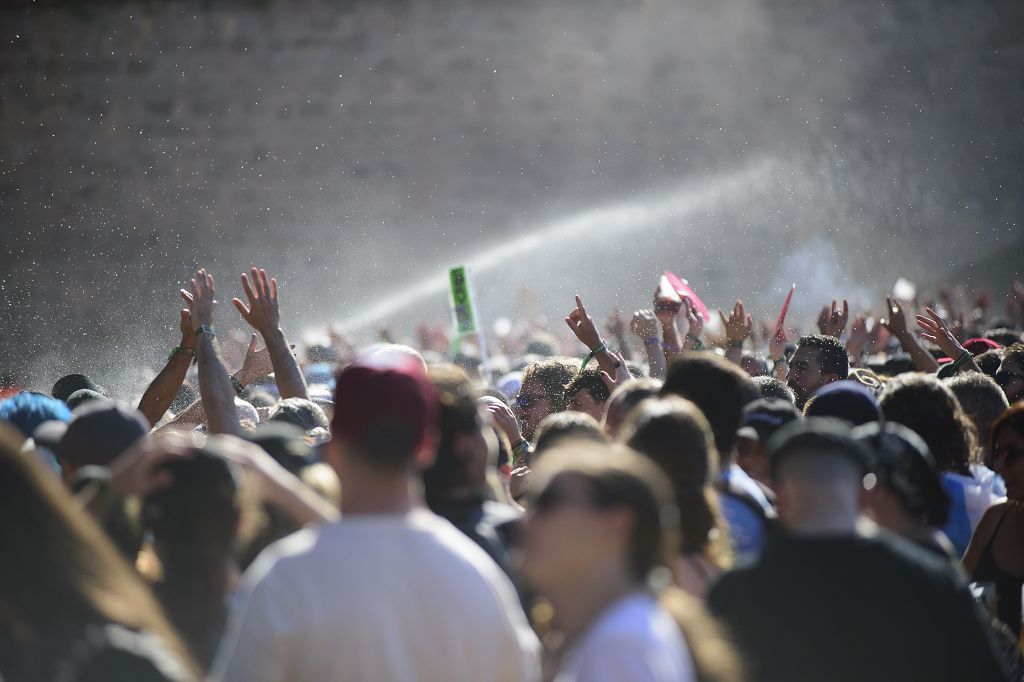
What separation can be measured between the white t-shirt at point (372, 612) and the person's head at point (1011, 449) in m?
1.94

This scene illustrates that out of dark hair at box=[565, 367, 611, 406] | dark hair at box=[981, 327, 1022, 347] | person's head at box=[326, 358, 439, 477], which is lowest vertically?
dark hair at box=[981, 327, 1022, 347]

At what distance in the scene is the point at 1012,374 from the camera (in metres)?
5.26

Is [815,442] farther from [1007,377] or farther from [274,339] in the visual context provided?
[1007,377]

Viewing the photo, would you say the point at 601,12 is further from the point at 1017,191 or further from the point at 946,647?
the point at 946,647

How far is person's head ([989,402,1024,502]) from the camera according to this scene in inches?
129

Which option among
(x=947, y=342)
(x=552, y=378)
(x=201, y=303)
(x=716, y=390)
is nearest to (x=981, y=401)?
(x=947, y=342)

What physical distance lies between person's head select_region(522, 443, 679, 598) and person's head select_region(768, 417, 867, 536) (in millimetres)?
432

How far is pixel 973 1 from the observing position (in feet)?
55.0

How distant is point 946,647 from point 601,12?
14796 millimetres

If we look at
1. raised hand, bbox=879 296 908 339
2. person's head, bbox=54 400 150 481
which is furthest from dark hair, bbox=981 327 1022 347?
person's head, bbox=54 400 150 481

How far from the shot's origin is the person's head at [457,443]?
2615 mm

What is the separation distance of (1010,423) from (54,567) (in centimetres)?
264

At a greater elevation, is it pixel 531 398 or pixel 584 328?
pixel 584 328

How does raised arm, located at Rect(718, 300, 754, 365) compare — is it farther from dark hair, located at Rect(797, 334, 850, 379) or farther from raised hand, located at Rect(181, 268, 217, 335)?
raised hand, located at Rect(181, 268, 217, 335)
